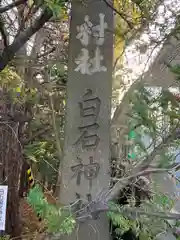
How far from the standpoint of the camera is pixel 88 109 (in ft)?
→ 9.03

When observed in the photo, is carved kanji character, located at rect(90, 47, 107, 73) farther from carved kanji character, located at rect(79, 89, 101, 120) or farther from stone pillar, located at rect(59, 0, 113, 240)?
carved kanji character, located at rect(79, 89, 101, 120)

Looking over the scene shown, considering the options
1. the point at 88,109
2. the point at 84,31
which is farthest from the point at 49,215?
the point at 84,31

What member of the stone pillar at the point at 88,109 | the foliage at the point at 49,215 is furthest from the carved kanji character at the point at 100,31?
the foliage at the point at 49,215

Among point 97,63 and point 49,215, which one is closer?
point 49,215

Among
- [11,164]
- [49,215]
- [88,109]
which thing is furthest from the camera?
[11,164]

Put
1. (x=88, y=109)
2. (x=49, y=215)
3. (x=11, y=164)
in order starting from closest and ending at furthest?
(x=49, y=215) < (x=88, y=109) < (x=11, y=164)

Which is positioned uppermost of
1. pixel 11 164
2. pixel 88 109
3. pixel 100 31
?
pixel 100 31

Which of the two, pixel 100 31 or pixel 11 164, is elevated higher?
pixel 100 31

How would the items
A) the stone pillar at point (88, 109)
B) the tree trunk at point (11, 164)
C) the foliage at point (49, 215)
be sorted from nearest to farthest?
1. the foliage at point (49, 215)
2. the stone pillar at point (88, 109)
3. the tree trunk at point (11, 164)

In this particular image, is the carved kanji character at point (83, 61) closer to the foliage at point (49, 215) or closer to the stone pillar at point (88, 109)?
the stone pillar at point (88, 109)

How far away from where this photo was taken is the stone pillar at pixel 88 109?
2.71m

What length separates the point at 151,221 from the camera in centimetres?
255

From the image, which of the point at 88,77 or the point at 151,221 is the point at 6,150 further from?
the point at 151,221

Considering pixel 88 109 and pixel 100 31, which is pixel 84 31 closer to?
pixel 100 31
